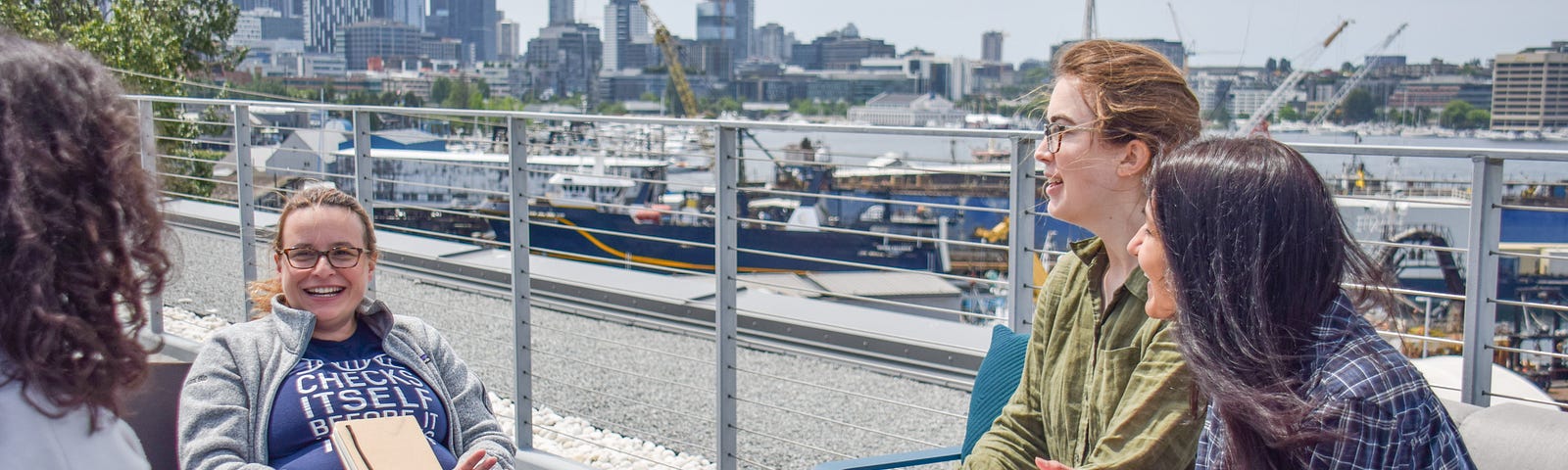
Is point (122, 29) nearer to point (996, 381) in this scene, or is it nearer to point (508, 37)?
point (996, 381)

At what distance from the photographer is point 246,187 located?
4641 mm

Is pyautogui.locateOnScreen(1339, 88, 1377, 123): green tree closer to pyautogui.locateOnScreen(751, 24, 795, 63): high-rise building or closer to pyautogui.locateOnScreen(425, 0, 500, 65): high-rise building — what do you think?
pyautogui.locateOnScreen(425, 0, 500, 65): high-rise building

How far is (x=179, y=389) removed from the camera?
91.7 inches

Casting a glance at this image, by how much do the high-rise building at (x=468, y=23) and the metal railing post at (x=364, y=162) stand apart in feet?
233

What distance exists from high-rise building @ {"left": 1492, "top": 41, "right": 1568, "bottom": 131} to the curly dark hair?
492 inches

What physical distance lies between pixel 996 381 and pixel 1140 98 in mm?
689

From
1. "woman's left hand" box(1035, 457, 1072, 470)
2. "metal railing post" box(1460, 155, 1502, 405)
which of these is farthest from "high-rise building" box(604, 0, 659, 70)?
"woman's left hand" box(1035, 457, 1072, 470)

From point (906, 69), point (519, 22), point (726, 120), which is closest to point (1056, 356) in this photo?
point (726, 120)

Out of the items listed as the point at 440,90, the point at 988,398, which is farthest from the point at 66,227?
the point at 440,90

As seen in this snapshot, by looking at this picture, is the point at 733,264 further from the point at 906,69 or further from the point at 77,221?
the point at 906,69

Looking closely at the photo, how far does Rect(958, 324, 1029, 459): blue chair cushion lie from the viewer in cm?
232

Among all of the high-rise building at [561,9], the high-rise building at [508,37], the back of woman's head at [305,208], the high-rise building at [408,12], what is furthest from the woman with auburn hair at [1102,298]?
the high-rise building at [561,9]

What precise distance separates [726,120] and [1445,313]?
18.1m

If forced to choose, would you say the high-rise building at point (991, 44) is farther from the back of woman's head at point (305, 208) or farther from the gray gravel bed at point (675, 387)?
the back of woman's head at point (305, 208)
